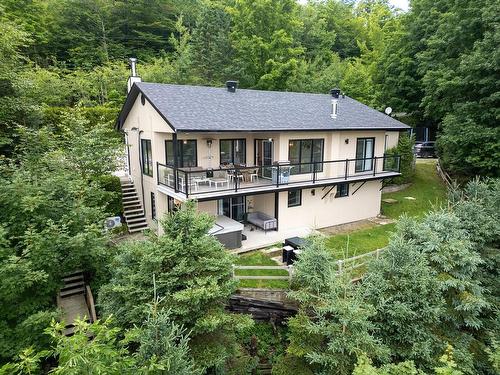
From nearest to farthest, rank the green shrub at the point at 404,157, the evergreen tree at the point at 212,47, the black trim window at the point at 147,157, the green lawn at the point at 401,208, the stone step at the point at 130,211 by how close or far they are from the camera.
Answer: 1. the green lawn at the point at 401,208
2. the black trim window at the point at 147,157
3. the stone step at the point at 130,211
4. the green shrub at the point at 404,157
5. the evergreen tree at the point at 212,47

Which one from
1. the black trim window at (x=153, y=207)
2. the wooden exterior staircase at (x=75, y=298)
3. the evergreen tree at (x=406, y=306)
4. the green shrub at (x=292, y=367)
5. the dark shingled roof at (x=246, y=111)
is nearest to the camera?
the green shrub at (x=292, y=367)

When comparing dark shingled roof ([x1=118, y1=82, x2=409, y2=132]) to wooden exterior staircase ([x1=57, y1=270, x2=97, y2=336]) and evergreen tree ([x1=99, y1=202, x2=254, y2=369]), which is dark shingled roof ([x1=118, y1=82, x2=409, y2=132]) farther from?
wooden exterior staircase ([x1=57, y1=270, x2=97, y2=336])

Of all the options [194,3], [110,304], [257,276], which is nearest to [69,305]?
[110,304]

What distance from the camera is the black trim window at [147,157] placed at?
14.9m

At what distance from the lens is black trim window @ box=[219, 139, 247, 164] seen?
49.1ft

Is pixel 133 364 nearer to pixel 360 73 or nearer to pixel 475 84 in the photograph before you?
pixel 475 84

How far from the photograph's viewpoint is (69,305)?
11023 mm

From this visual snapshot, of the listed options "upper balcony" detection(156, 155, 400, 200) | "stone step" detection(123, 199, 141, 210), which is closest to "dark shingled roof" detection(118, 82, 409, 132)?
"upper balcony" detection(156, 155, 400, 200)

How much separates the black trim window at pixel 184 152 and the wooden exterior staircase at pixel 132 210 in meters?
3.47

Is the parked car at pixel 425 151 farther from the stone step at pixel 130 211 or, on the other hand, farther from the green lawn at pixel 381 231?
the stone step at pixel 130 211

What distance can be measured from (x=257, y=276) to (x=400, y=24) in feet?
100

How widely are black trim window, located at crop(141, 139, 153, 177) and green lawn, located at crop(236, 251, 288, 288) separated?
21.1ft

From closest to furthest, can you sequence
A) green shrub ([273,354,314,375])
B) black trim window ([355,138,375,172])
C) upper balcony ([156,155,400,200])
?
1. green shrub ([273,354,314,375])
2. upper balcony ([156,155,400,200])
3. black trim window ([355,138,375,172])

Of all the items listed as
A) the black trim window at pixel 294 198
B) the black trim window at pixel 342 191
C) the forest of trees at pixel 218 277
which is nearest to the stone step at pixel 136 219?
the forest of trees at pixel 218 277
